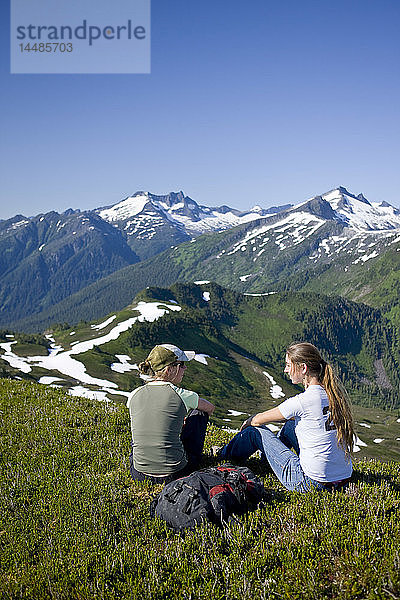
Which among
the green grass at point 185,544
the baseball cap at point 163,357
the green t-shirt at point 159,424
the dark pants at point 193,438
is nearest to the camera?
the green grass at point 185,544

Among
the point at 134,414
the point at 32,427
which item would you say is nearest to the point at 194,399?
the point at 134,414

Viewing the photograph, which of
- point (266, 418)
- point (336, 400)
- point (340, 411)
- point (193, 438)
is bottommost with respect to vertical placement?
point (193, 438)

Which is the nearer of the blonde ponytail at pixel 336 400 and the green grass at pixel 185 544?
the green grass at pixel 185 544

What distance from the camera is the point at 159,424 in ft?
29.6

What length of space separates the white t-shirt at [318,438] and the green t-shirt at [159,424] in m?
2.36

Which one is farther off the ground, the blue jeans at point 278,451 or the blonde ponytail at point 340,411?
the blonde ponytail at point 340,411

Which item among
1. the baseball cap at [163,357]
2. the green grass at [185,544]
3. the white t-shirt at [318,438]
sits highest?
the baseball cap at [163,357]

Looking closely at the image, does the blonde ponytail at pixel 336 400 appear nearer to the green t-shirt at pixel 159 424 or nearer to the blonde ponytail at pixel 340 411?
the blonde ponytail at pixel 340 411

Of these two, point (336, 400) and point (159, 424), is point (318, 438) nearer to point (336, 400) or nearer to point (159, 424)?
point (336, 400)

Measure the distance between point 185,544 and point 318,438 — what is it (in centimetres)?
337

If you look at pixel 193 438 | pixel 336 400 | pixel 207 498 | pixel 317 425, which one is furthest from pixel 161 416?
pixel 336 400

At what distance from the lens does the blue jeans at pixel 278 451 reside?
8703mm

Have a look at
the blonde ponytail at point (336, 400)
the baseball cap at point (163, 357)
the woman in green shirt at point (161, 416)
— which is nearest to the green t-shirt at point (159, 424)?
the woman in green shirt at point (161, 416)

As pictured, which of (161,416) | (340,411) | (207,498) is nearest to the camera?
(207,498)
